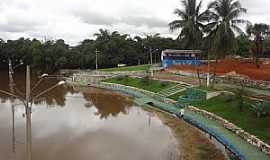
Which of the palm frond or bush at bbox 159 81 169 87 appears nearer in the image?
the palm frond

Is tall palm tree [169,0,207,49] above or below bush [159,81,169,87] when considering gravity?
above

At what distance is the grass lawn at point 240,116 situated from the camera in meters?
22.0

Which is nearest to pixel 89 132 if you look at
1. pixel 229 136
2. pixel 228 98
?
pixel 229 136

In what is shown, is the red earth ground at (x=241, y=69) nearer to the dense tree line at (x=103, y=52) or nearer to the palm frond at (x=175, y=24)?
the palm frond at (x=175, y=24)

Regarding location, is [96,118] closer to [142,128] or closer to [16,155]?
[142,128]

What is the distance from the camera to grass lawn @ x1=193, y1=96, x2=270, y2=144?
2199 centimetres

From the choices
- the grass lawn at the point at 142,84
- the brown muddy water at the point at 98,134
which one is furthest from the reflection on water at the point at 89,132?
the grass lawn at the point at 142,84

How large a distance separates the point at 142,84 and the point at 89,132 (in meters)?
22.1

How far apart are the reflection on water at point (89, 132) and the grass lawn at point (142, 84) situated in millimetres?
4533

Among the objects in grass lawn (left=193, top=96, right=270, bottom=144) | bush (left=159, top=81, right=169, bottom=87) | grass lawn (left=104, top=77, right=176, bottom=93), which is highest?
bush (left=159, top=81, right=169, bottom=87)

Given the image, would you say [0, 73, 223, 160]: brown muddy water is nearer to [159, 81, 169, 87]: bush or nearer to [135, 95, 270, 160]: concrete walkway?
[135, 95, 270, 160]: concrete walkway

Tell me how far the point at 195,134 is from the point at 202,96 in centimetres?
969

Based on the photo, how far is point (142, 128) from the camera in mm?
27656

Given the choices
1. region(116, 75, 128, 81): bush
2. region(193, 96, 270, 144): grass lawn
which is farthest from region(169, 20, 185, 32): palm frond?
region(116, 75, 128, 81): bush
